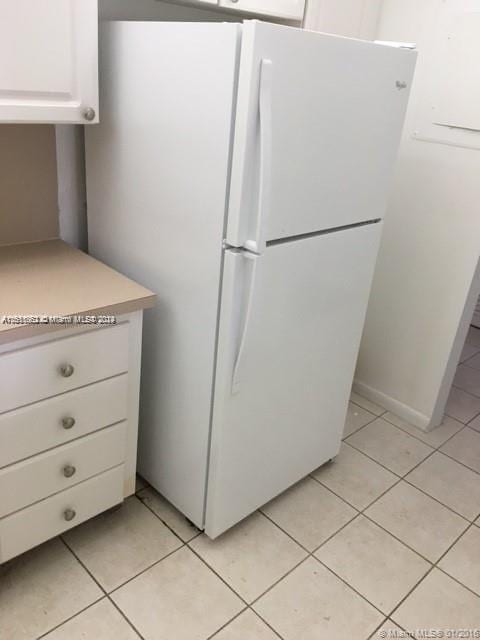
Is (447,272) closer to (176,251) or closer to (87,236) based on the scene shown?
(176,251)

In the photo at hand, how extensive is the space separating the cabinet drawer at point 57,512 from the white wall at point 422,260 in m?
1.42

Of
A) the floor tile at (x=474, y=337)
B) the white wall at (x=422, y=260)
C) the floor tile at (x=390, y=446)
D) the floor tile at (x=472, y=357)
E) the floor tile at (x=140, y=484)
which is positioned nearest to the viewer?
the floor tile at (x=140, y=484)

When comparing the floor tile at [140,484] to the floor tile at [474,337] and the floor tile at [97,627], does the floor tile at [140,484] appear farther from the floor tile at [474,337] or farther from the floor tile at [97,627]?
the floor tile at [474,337]

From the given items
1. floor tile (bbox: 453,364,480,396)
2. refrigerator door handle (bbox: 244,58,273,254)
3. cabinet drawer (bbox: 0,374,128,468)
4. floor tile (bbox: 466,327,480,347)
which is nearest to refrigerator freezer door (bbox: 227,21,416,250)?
refrigerator door handle (bbox: 244,58,273,254)

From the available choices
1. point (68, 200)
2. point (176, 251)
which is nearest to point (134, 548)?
point (176, 251)

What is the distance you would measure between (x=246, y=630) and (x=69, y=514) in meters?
0.61

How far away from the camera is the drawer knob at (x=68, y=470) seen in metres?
1.58

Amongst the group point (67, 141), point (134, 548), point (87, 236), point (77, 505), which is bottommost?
point (134, 548)

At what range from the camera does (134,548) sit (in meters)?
1.78

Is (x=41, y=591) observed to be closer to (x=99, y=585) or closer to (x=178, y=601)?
(x=99, y=585)

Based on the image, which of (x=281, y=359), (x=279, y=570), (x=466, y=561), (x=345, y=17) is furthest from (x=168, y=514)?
(x=345, y=17)

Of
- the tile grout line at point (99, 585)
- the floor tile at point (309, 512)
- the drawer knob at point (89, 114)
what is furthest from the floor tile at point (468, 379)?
the drawer knob at point (89, 114)

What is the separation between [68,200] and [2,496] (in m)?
0.99

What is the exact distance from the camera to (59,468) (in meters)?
1.57
